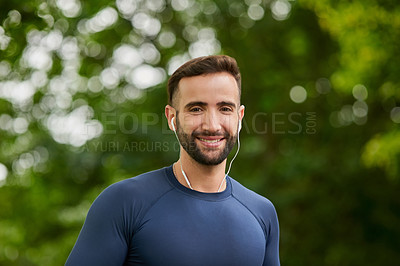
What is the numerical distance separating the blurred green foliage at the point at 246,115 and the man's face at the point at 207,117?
28.4 feet

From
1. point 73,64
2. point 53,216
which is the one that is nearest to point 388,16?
point 73,64

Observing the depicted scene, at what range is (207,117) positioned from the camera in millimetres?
2533

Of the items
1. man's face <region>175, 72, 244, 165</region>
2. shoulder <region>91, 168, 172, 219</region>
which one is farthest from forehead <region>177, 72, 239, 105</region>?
shoulder <region>91, 168, 172, 219</region>

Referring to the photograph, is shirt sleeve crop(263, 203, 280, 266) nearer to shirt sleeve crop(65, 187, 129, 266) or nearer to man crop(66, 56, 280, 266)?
man crop(66, 56, 280, 266)

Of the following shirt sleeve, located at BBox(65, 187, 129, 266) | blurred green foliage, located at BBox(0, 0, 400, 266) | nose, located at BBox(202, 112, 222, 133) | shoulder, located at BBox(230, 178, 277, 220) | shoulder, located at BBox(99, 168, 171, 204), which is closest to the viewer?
shirt sleeve, located at BBox(65, 187, 129, 266)

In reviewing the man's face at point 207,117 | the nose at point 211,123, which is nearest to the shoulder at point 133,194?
the man's face at point 207,117

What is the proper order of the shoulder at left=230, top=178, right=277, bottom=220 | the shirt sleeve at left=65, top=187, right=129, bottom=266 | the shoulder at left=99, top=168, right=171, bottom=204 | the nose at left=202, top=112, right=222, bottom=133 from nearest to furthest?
1. the shirt sleeve at left=65, top=187, right=129, bottom=266
2. the shoulder at left=99, top=168, right=171, bottom=204
3. the nose at left=202, top=112, right=222, bottom=133
4. the shoulder at left=230, top=178, right=277, bottom=220

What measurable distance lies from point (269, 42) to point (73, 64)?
5219mm

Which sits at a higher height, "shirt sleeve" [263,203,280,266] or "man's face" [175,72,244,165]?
"man's face" [175,72,244,165]

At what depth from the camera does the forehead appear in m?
2.54

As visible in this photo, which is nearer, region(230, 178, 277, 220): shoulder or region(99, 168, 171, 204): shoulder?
region(99, 168, 171, 204): shoulder

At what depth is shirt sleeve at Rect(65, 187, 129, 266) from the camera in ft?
7.41

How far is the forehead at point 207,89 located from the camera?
2.54 metres

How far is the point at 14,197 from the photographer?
19.0 metres
